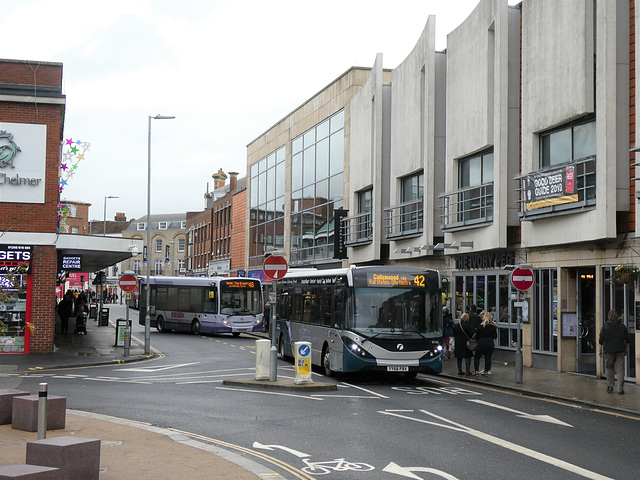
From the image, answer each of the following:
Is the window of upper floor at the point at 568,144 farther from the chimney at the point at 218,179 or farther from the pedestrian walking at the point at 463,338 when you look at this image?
the chimney at the point at 218,179

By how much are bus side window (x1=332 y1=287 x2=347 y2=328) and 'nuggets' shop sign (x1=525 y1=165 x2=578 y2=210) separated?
616 cm

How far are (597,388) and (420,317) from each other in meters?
4.32

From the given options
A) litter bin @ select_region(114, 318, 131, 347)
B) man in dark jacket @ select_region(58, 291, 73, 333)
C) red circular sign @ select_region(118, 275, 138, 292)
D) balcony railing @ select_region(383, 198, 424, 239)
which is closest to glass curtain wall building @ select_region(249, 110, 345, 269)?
balcony railing @ select_region(383, 198, 424, 239)

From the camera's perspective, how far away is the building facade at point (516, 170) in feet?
62.3

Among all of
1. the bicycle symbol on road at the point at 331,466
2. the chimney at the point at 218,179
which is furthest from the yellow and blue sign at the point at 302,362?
the chimney at the point at 218,179

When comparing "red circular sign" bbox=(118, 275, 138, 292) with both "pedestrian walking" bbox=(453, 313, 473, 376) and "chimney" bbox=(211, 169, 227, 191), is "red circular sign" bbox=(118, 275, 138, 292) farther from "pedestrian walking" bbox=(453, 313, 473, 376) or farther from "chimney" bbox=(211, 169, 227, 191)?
"chimney" bbox=(211, 169, 227, 191)

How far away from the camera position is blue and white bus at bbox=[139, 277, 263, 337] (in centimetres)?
3862

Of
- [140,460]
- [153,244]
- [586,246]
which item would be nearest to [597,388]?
[586,246]

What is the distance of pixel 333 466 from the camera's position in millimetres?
9234

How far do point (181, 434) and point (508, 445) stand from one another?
4557 mm

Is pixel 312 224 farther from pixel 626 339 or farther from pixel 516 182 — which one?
pixel 626 339

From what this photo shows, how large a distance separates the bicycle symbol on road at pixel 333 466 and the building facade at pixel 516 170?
11.1m

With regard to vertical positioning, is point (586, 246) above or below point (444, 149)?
below

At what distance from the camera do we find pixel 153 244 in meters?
122
